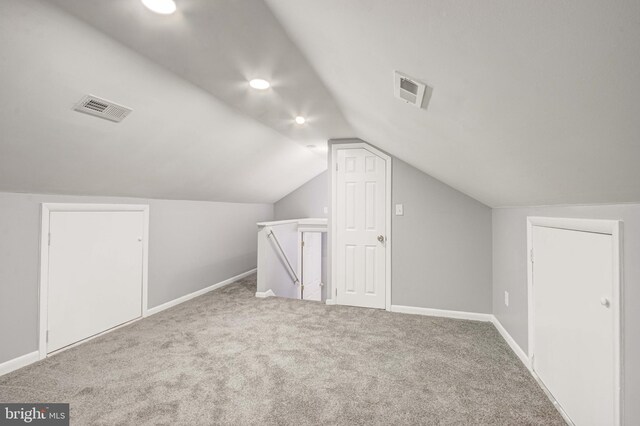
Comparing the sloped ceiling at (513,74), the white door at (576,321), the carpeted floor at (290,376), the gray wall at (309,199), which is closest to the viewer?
the sloped ceiling at (513,74)

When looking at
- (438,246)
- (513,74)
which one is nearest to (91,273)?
(513,74)

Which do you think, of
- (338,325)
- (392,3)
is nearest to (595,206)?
(392,3)

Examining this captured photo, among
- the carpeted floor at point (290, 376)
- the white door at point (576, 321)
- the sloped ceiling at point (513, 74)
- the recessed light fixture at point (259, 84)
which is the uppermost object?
the recessed light fixture at point (259, 84)

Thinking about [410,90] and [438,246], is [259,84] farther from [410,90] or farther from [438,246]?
[438,246]

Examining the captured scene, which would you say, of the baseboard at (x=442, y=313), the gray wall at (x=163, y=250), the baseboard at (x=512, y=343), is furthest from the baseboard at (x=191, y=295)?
the baseboard at (x=512, y=343)

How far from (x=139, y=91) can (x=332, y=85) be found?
135 centimetres

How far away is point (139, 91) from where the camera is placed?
206 centimetres

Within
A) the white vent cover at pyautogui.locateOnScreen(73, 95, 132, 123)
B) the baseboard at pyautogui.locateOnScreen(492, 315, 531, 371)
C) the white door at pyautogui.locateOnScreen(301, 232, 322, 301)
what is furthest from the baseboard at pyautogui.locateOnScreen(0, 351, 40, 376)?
the white door at pyautogui.locateOnScreen(301, 232, 322, 301)

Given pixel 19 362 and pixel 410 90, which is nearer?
pixel 410 90

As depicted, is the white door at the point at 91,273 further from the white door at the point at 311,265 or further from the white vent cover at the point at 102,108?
the white door at the point at 311,265

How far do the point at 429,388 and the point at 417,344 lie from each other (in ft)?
2.26

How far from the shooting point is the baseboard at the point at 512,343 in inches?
89.3

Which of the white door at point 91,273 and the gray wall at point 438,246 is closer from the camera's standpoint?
the white door at point 91,273

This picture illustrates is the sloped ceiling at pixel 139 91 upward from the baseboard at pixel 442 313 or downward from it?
upward
